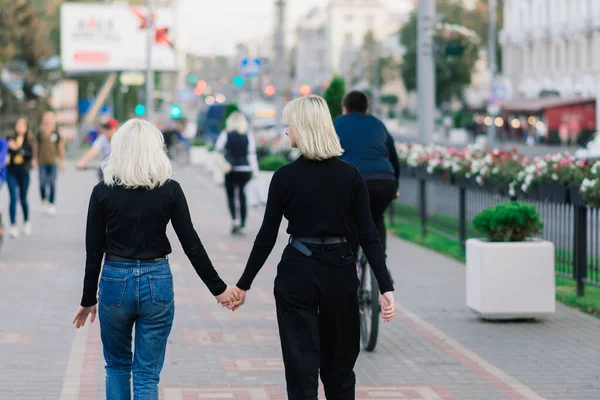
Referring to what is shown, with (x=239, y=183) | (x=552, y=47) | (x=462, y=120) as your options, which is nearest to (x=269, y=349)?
(x=239, y=183)

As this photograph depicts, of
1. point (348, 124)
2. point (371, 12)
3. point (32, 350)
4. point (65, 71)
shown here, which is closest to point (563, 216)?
point (348, 124)

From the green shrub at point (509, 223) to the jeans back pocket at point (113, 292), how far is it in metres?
5.34

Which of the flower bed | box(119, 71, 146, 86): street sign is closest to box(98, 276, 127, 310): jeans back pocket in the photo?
the flower bed

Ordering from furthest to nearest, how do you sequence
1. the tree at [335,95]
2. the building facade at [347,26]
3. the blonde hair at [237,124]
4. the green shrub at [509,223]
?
the building facade at [347,26] < the tree at [335,95] < the blonde hair at [237,124] < the green shrub at [509,223]

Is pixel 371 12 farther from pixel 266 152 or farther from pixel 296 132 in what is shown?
pixel 296 132

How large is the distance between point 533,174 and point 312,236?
8.02 meters

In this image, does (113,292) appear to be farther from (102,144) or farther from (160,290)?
(102,144)

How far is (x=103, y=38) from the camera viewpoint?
6066cm

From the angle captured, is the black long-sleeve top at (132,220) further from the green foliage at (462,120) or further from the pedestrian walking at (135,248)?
the green foliage at (462,120)

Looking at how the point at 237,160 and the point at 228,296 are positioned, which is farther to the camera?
the point at 237,160

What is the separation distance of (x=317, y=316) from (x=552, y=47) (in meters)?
78.0

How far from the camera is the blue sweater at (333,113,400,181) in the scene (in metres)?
9.43

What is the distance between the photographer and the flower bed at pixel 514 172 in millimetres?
12156

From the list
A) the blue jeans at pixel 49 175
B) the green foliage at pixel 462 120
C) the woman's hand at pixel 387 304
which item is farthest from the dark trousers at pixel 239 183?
the green foliage at pixel 462 120
